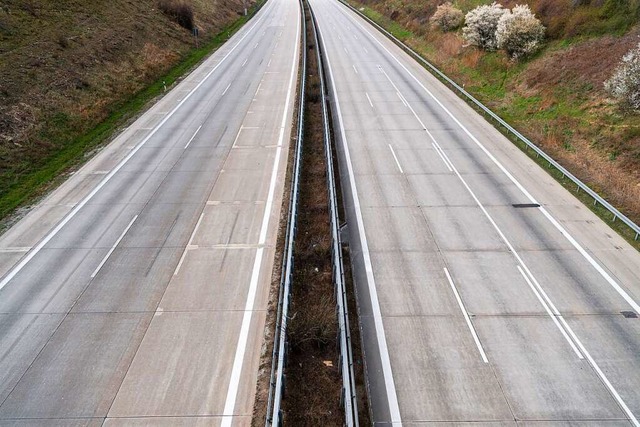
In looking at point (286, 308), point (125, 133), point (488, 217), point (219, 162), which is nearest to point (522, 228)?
point (488, 217)

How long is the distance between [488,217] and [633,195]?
7.07m

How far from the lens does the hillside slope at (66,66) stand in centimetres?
2675

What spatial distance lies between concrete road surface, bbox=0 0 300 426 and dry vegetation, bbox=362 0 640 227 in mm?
15538

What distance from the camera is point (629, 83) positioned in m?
25.0

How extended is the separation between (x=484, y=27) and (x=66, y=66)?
3470 centimetres

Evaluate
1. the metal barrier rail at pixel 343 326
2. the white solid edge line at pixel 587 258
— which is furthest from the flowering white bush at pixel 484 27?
the metal barrier rail at pixel 343 326

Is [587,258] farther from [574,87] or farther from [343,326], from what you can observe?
[574,87]

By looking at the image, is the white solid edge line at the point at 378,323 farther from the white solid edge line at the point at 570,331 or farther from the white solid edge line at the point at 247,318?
the white solid edge line at the point at 570,331

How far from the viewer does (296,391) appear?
11.8m

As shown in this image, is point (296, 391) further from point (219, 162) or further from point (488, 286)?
point (219, 162)

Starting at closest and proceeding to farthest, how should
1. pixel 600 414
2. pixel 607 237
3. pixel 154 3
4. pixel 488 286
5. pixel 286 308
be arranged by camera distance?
pixel 600 414, pixel 286 308, pixel 488 286, pixel 607 237, pixel 154 3

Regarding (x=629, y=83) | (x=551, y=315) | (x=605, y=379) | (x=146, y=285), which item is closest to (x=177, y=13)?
(x=629, y=83)

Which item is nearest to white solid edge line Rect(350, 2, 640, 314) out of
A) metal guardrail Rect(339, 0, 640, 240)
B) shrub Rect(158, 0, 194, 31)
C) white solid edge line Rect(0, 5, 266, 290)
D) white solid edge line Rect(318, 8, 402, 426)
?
metal guardrail Rect(339, 0, 640, 240)

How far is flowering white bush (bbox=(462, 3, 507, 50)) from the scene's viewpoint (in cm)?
4025
